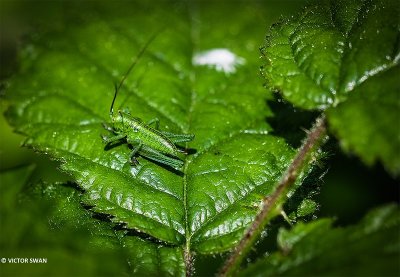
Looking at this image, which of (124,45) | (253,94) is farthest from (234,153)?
(124,45)

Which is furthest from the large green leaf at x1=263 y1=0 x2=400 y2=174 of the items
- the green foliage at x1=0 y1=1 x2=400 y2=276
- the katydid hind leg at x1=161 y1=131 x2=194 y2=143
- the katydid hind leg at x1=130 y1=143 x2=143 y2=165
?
the katydid hind leg at x1=130 y1=143 x2=143 y2=165

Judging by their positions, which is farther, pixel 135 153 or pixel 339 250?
pixel 135 153

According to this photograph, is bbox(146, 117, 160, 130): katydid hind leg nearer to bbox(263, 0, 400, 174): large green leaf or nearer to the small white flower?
the small white flower

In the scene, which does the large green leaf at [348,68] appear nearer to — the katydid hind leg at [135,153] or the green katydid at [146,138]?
the green katydid at [146,138]

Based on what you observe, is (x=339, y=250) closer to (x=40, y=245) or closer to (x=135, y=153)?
(x=40, y=245)

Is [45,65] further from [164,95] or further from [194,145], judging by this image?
[194,145]

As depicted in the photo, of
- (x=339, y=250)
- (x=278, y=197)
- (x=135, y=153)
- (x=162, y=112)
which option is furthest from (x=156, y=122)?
(x=339, y=250)
